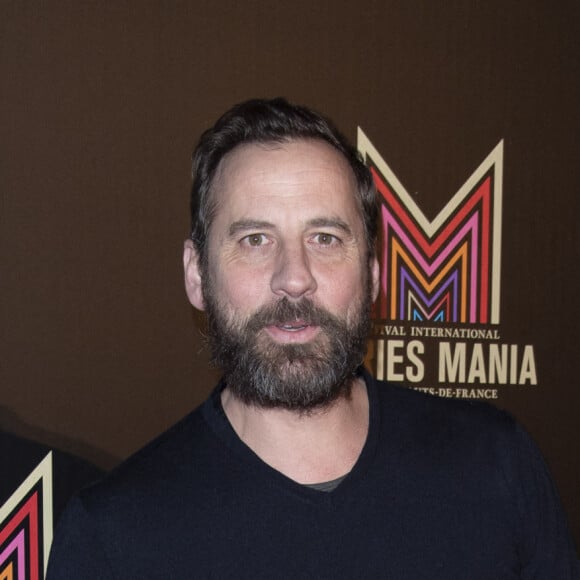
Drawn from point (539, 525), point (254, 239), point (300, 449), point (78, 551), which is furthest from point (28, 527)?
point (539, 525)

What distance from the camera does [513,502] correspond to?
1.09 metres

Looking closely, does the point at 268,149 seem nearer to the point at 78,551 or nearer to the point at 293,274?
the point at 293,274

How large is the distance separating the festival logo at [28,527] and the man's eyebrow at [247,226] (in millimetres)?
738

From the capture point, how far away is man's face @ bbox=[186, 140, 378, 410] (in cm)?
105

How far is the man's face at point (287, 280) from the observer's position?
1.05 meters

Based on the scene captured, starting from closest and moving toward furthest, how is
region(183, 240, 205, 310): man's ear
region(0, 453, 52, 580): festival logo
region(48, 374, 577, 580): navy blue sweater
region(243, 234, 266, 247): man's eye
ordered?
region(48, 374, 577, 580): navy blue sweater → region(243, 234, 266, 247): man's eye → region(183, 240, 205, 310): man's ear → region(0, 453, 52, 580): festival logo

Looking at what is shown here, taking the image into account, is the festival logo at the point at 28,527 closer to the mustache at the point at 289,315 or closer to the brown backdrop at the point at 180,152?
the brown backdrop at the point at 180,152

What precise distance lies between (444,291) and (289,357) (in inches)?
30.8

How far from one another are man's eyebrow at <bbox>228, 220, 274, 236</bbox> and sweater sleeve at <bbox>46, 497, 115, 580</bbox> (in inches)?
16.3

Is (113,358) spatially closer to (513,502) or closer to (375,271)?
(375,271)

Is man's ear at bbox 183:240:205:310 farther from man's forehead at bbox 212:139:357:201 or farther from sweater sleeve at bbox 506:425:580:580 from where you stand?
sweater sleeve at bbox 506:425:580:580

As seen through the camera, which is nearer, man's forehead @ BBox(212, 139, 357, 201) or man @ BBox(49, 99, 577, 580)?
man @ BBox(49, 99, 577, 580)

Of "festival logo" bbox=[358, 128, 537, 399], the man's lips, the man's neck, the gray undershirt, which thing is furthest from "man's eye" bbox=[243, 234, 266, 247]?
"festival logo" bbox=[358, 128, 537, 399]

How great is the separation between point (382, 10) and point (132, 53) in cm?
55
